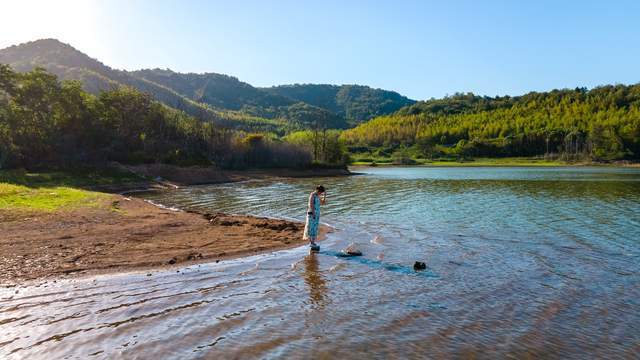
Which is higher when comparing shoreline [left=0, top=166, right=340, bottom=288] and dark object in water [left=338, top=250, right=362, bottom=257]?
shoreline [left=0, top=166, right=340, bottom=288]

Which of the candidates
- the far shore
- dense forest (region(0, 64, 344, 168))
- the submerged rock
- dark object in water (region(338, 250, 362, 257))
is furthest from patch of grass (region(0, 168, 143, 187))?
the far shore

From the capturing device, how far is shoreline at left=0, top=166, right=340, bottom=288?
→ 47.7 feet

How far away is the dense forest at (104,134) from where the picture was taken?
60.2 m

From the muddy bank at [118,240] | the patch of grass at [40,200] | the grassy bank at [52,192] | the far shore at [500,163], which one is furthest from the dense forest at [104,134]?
the far shore at [500,163]

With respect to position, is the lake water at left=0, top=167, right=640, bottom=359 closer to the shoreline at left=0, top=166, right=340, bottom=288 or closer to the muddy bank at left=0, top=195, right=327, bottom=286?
the shoreline at left=0, top=166, right=340, bottom=288

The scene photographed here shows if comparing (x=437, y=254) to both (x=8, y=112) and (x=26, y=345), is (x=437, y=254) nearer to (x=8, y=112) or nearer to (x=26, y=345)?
(x=26, y=345)

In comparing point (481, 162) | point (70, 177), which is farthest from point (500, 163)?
point (70, 177)

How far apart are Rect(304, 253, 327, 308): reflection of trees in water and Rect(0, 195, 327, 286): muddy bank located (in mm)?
2748

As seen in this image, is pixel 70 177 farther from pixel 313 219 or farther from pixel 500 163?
pixel 500 163

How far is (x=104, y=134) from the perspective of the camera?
7212 cm

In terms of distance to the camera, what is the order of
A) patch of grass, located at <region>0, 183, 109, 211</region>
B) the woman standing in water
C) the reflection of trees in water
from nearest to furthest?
1. the reflection of trees in water
2. the woman standing in water
3. patch of grass, located at <region>0, 183, 109, 211</region>

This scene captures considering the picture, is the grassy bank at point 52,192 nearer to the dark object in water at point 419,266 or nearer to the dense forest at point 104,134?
the dense forest at point 104,134

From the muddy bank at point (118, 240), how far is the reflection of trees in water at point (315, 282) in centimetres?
275

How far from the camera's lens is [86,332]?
940 centimetres
